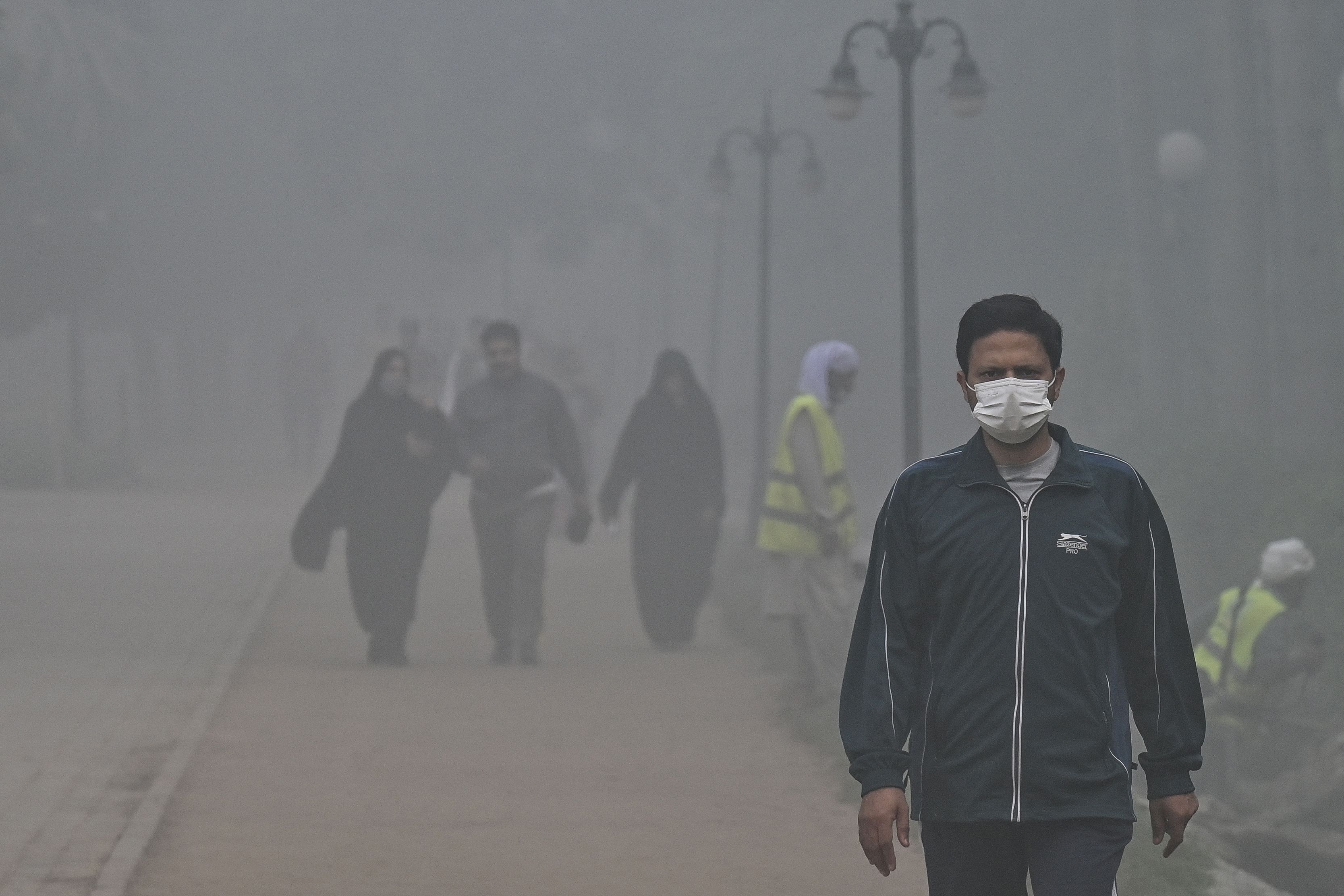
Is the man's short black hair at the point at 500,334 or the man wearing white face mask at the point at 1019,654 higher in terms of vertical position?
the man's short black hair at the point at 500,334

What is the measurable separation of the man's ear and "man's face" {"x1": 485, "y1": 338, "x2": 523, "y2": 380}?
9.11 metres

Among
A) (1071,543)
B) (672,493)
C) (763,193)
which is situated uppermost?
(763,193)

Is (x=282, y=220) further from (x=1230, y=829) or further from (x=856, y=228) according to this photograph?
(x=1230, y=829)

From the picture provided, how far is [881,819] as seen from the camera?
13.6ft

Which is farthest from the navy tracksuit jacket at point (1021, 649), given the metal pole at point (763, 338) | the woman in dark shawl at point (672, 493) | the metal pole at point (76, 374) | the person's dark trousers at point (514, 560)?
the metal pole at point (76, 374)

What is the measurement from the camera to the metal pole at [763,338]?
23312 millimetres

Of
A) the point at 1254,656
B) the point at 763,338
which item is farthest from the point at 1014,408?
the point at 763,338

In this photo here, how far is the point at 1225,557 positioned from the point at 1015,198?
65.5 ft

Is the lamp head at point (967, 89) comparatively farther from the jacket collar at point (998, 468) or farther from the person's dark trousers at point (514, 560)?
the jacket collar at point (998, 468)

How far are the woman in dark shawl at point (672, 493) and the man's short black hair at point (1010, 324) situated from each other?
33.2 feet

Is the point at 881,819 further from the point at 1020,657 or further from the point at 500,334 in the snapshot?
the point at 500,334

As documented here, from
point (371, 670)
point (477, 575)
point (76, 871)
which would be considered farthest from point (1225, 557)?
point (76, 871)

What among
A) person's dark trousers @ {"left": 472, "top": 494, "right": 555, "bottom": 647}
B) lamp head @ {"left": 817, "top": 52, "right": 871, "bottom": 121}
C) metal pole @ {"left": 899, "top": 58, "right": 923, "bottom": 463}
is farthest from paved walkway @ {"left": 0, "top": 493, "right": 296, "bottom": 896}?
lamp head @ {"left": 817, "top": 52, "right": 871, "bottom": 121}

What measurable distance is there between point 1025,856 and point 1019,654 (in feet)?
1.29
